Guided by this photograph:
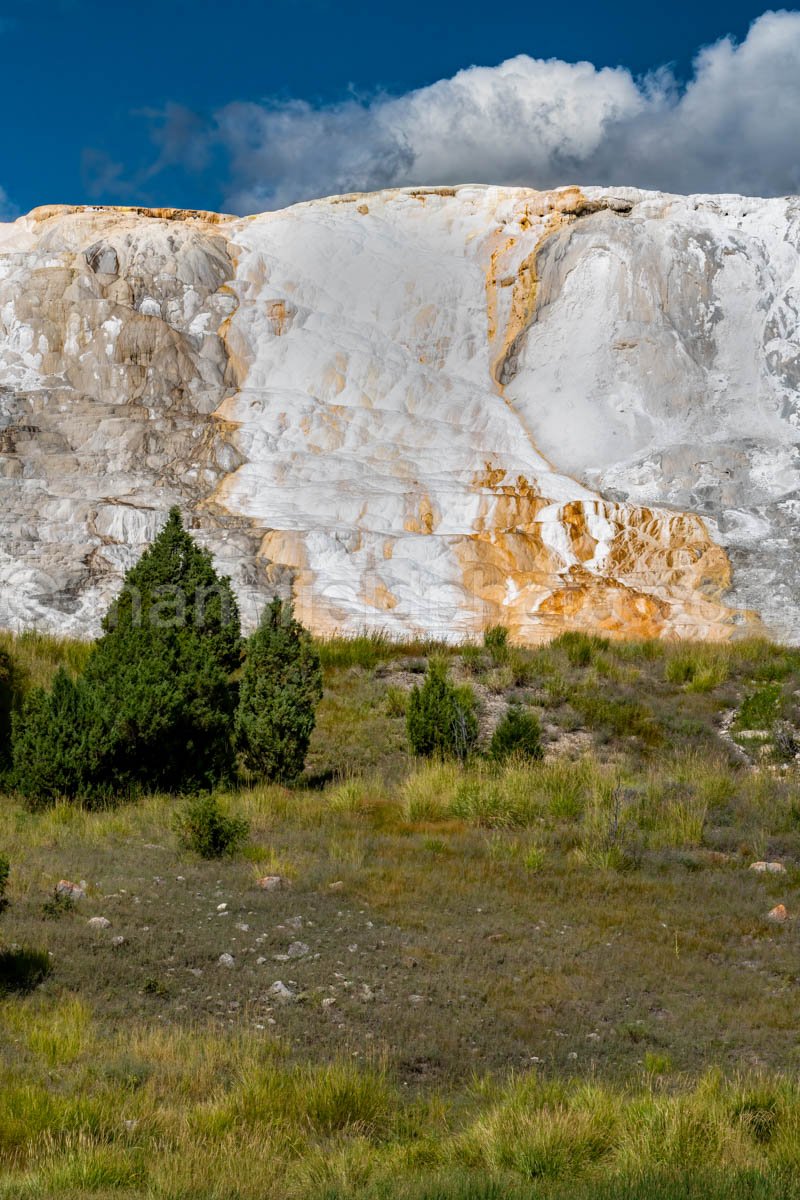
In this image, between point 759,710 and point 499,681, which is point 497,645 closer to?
point 499,681

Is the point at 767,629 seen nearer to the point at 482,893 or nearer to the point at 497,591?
the point at 497,591

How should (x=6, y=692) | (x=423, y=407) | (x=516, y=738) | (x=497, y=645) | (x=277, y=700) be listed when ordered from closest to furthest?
(x=277, y=700) → (x=516, y=738) → (x=6, y=692) → (x=497, y=645) → (x=423, y=407)

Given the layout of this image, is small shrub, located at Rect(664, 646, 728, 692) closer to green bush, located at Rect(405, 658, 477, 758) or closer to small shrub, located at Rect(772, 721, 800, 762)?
small shrub, located at Rect(772, 721, 800, 762)

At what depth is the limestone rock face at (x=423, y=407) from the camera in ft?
74.7

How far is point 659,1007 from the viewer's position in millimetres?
5781

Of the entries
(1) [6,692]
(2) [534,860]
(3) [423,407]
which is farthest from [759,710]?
(3) [423,407]

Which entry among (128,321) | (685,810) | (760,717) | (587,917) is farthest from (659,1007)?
(128,321)

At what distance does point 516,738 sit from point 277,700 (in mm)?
2615

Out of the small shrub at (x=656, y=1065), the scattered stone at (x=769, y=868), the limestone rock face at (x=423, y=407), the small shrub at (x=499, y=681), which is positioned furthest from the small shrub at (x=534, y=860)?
the limestone rock face at (x=423, y=407)

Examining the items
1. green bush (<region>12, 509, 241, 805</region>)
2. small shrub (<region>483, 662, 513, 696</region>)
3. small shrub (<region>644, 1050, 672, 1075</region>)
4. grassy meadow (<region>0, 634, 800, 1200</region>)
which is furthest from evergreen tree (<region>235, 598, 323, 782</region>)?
small shrub (<region>644, 1050, 672, 1075</region>)

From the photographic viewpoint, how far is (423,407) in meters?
29.5

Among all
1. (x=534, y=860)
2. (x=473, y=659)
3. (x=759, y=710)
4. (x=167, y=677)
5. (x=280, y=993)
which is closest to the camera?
(x=280, y=993)

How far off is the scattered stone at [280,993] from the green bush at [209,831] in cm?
256

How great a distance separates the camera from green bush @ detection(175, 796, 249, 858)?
813 cm
